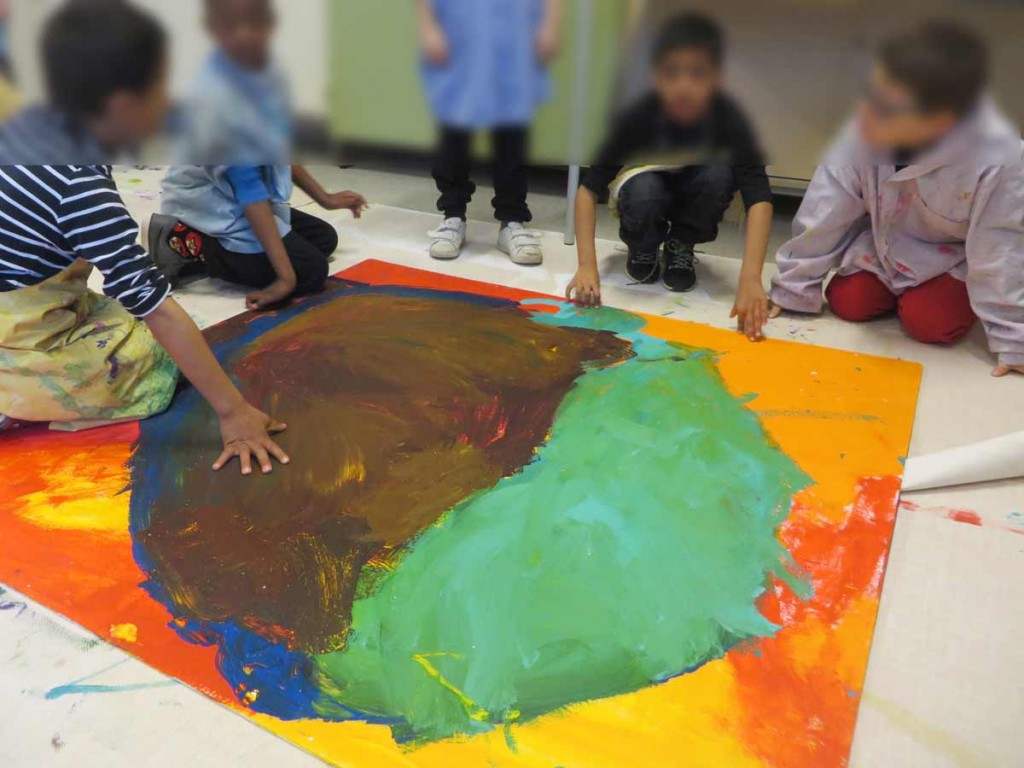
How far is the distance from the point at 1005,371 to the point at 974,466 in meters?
0.40

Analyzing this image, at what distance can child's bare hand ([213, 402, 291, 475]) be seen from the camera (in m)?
1.00

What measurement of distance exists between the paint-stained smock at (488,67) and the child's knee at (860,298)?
4.36ft

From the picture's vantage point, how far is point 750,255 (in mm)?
1445

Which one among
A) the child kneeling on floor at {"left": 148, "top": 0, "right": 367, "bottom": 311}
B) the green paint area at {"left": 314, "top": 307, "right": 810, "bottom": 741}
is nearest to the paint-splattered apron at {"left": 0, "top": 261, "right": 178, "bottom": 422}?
the child kneeling on floor at {"left": 148, "top": 0, "right": 367, "bottom": 311}

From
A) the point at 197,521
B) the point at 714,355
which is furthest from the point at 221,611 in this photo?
the point at 714,355

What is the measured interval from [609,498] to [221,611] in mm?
460

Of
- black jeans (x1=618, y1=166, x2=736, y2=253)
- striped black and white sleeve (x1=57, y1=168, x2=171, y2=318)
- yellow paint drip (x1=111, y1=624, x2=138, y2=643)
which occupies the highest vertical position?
striped black and white sleeve (x1=57, y1=168, x2=171, y2=318)

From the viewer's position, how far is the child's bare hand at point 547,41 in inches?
9.3

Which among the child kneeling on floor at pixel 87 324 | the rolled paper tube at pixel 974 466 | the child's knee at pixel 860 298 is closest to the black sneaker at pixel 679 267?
the child's knee at pixel 860 298

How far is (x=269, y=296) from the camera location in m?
1.46

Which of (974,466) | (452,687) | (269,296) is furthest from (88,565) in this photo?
(974,466)

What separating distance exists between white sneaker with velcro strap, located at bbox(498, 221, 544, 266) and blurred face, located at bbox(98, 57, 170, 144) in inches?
57.9

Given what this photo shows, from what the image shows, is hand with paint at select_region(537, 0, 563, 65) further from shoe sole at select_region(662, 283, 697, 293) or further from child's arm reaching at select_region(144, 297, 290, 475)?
shoe sole at select_region(662, 283, 697, 293)

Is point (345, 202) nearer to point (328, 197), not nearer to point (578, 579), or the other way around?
point (328, 197)
